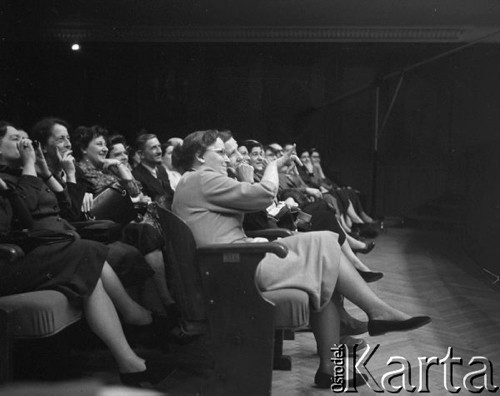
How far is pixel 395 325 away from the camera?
2166 millimetres

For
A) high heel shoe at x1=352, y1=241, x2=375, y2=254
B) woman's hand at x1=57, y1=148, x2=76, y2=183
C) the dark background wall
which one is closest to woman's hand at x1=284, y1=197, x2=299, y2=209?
the dark background wall

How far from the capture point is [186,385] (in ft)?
7.06

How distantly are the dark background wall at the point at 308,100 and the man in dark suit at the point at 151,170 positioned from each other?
0.09 metres

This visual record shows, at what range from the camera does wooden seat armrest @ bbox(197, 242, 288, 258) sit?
6.15 ft

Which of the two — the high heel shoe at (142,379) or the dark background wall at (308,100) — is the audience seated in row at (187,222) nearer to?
the high heel shoe at (142,379)

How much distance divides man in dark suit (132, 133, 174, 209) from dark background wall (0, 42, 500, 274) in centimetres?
9

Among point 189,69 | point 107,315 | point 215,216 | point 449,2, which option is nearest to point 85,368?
point 107,315

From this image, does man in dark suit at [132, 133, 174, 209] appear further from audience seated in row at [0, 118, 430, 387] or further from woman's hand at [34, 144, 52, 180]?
woman's hand at [34, 144, 52, 180]

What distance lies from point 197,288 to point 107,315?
339mm

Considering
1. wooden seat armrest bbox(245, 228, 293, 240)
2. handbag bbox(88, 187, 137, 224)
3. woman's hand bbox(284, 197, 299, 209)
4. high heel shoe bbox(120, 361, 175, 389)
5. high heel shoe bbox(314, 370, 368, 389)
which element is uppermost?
handbag bbox(88, 187, 137, 224)

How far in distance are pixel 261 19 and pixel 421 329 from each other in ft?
5.17

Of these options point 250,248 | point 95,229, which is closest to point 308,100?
point 95,229

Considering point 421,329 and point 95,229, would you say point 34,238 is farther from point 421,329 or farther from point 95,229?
point 421,329

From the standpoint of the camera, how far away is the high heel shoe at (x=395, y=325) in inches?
85.3
